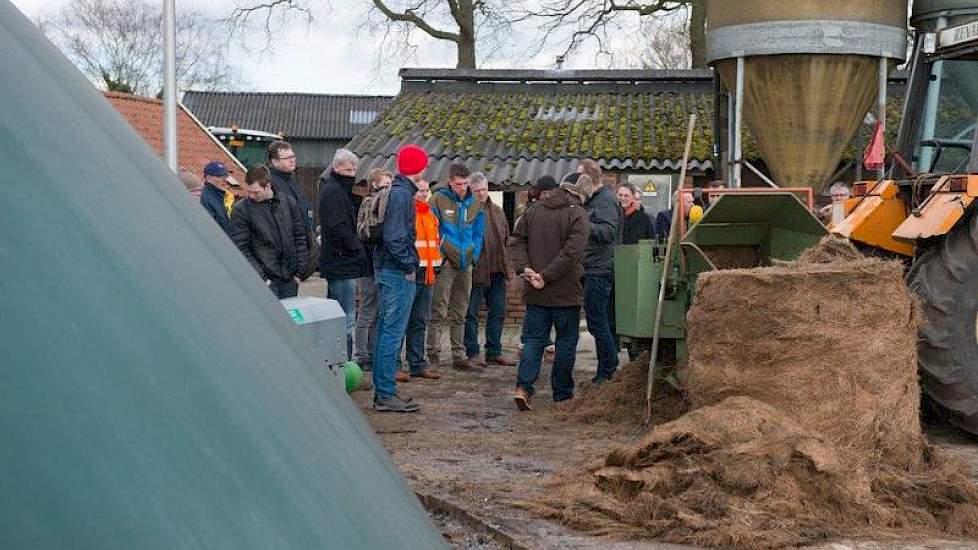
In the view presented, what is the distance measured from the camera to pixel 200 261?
953mm

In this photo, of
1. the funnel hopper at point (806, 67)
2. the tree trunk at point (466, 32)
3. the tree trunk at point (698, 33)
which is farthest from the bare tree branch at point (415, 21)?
the funnel hopper at point (806, 67)

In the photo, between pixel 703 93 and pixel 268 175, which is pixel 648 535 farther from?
pixel 703 93

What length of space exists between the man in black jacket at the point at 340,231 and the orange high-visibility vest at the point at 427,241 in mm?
433

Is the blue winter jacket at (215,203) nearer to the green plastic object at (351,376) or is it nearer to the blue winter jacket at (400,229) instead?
the blue winter jacket at (400,229)

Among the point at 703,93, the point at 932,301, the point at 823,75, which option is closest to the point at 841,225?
the point at 932,301

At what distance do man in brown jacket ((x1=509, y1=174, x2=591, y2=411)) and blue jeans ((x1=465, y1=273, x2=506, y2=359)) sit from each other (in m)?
2.64

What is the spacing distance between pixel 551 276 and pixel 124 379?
7.27 m

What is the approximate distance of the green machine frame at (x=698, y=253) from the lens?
7461mm

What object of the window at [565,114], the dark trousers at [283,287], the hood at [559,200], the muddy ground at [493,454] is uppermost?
the window at [565,114]

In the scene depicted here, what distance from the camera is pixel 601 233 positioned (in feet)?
28.9

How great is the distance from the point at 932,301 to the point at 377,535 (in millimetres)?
6241

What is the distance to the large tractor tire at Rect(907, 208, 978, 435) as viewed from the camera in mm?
6586

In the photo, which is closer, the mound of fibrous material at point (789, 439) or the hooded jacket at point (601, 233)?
the mound of fibrous material at point (789, 439)

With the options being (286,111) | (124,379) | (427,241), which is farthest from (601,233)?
(286,111)
